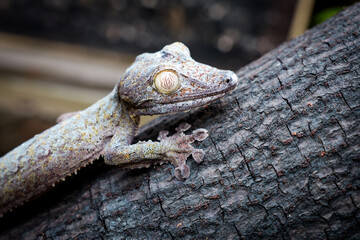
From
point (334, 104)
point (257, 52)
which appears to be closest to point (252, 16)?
point (257, 52)

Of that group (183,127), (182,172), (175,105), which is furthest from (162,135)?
(182,172)

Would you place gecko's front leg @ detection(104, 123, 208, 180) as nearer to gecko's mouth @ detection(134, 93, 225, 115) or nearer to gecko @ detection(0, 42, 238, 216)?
gecko @ detection(0, 42, 238, 216)

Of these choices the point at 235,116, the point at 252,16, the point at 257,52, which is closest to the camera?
the point at 235,116

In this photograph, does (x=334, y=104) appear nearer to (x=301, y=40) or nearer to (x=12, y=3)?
(x=301, y=40)

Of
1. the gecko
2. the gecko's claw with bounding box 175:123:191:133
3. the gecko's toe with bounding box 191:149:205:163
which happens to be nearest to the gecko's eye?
the gecko

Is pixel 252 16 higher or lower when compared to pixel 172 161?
higher

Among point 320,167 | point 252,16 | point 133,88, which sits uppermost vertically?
point 252,16

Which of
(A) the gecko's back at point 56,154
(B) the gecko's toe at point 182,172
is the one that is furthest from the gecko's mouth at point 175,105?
(B) the gecko's toe at point 182,172

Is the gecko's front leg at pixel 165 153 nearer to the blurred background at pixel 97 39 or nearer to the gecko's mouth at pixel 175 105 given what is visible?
the gecko's mouth at pixel 175 105
